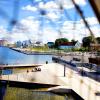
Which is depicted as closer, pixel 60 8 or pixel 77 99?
pixel 60 8

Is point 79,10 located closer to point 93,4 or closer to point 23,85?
point 93,4

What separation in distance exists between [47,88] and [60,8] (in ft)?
43.4

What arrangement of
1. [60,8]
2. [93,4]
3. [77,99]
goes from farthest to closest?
1. [77,99]
2. [60,8]
3. [93,4]

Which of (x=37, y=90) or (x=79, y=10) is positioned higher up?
(x=79, y=10)

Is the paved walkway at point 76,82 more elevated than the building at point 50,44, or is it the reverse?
the building at point 50,44

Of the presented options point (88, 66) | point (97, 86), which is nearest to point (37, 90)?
point (97, 86)

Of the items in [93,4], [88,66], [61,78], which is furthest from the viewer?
[88,66]

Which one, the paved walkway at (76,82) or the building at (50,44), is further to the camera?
the paved walkway at (76,82)

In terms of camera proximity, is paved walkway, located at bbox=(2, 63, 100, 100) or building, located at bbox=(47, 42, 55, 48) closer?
building, located at bbox=(47, 42, 55, 48)

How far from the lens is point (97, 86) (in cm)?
1220

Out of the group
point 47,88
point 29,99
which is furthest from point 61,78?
point 29,99

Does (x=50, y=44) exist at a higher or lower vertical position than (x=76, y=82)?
higher

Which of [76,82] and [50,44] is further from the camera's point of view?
[76,82]

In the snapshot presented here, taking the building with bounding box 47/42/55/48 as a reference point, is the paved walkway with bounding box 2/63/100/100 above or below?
below
